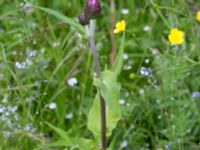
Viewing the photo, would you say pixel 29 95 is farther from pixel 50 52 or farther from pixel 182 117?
pixel 182 117

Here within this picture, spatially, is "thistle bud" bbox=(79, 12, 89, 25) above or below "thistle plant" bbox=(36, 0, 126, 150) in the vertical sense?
above

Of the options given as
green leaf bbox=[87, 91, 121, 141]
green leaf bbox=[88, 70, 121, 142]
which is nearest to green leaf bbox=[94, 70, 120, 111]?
green leaf bbox=[88, 70, 121, 142]

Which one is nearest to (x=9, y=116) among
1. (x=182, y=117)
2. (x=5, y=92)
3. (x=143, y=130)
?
(x=5, y=92)

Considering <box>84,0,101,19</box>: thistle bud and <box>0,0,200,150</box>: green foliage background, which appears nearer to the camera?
<box>84,0,101,19</box>: thistle bud

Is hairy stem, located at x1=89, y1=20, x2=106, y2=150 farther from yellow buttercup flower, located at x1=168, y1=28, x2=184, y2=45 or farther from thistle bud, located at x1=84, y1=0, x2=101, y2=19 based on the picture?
yellow buttercup flower, located at x1=168, y1=28, x2=184, y2=45

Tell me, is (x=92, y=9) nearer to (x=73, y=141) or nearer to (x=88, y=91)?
(x=73, y=141)

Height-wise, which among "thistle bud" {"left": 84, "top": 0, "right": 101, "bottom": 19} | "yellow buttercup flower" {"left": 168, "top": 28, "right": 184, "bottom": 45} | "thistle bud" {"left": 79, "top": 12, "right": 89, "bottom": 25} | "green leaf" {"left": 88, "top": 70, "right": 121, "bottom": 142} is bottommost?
"green leaf" {"left": 88, "top": 70, "right": 121, "bottom": 142}

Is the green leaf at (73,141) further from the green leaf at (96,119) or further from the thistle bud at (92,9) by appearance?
the thistle bud at (92,9)
